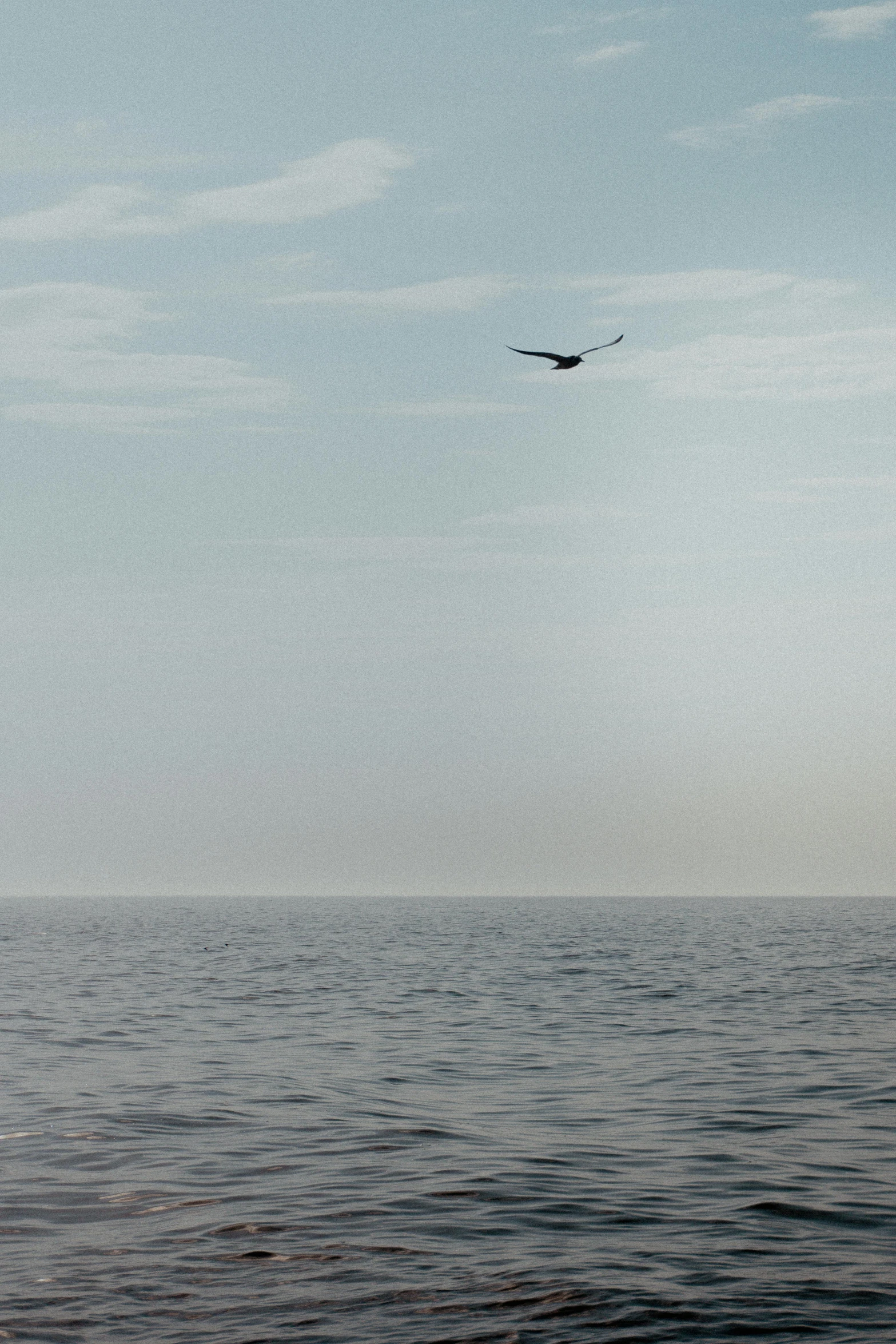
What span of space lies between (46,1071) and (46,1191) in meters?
9.23

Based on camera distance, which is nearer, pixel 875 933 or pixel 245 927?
pixel 875 933

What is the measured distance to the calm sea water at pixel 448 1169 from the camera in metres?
10.8

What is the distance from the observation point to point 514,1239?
506 inches

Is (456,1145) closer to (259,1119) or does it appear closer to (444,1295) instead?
(259,1119)

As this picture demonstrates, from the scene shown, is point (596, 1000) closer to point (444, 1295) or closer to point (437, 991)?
point (437, 991)

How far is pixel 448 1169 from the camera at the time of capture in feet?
52.7

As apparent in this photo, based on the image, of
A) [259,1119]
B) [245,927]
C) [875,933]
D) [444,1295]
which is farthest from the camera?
[245,927]

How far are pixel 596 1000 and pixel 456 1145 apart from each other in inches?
850

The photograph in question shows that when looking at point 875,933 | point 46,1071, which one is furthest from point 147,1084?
point 875,933

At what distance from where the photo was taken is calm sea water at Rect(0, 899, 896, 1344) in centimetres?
1077

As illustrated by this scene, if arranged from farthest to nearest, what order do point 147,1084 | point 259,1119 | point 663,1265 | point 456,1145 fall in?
1. point 147,1084
2. point 259,1119
3. point 456,1145
4. point 663,1265

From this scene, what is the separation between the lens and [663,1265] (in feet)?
39.3

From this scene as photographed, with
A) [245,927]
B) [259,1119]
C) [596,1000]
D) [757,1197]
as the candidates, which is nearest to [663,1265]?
[757,1197]

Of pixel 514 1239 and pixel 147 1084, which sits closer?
pixel 514 1239
